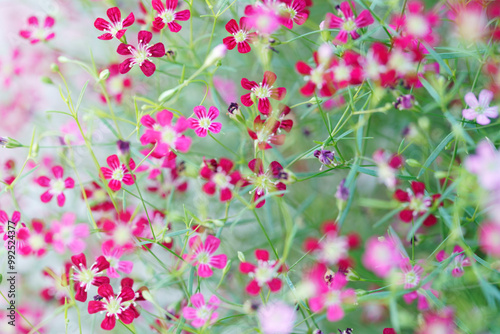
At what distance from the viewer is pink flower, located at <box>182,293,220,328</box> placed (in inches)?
21.5

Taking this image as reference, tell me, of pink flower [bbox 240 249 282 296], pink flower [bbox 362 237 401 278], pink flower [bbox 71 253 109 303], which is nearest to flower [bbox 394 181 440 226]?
pink flower [bbox 362 237 401 278]

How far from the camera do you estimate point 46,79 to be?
670mm

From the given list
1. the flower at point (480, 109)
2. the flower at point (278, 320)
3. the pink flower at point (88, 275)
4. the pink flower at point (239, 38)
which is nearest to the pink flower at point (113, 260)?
the pink flower at point (88, 275)

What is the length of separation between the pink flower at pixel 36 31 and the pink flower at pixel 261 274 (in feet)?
1.79

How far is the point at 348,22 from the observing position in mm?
575

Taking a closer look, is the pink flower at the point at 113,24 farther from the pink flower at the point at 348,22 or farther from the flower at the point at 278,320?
the flower at the point at 278,320

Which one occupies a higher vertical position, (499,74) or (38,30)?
(38,30)

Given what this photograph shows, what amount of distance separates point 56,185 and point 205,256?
12.6 inches

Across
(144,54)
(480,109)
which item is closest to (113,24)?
(144,54)

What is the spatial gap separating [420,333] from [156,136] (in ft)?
1.37

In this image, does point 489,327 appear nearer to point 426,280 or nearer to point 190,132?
point 426,280

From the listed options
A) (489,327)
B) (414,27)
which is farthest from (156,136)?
(489,327)

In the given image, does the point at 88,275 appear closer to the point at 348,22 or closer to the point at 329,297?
the point at 329,297

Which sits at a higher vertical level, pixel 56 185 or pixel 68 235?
pixel 56 185
